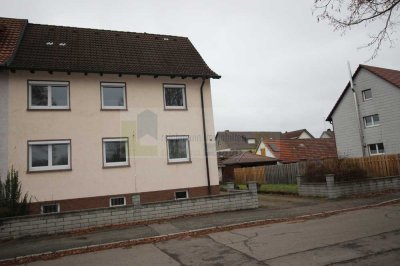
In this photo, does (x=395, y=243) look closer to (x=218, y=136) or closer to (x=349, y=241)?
(x=349, y=241)

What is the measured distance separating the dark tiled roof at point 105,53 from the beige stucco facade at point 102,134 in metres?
0.48

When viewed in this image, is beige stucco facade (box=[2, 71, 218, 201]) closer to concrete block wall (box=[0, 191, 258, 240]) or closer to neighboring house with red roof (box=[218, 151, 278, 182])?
concrete block wall (box=[0, 191, 258, 240])

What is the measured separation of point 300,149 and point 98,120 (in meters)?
29.6

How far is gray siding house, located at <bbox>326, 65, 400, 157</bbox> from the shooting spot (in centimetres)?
2728

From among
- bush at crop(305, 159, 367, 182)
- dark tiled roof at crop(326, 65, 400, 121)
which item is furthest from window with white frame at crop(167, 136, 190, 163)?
dark tiled roof at crop(326, 65, 400, 121)

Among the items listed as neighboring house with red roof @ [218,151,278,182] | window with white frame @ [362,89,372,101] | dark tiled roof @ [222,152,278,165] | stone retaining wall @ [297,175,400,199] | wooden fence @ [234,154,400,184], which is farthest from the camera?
neighboring house with red roof @ [218,151,278,182]

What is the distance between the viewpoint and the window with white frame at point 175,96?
1718cm

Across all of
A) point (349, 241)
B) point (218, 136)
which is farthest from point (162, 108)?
point (218, 136)

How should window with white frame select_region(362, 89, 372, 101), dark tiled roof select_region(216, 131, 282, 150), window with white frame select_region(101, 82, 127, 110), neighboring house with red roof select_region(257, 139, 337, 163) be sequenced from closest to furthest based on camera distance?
window with white frame select_region(101, 82, 127, 110) → window with white frame select_region(362, 89, 372, 101) → neighboring house with red roof select_region(257, 139, 337, 163) → dark tiled roof select_region(216, 131, 282, 150)

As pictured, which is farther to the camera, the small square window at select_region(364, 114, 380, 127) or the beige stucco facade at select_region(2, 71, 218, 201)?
the small square window at select_region(364, 114, 380, 127)

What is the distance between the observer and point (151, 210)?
42.1ft

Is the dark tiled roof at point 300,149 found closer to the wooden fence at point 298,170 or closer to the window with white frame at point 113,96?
the wooden fence at point 298,170

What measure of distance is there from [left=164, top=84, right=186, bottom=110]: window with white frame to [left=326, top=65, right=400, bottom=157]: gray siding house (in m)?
18.9

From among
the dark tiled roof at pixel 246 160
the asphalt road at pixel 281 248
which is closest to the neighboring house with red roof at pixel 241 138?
the dark tiled roof at pixel 246 160
